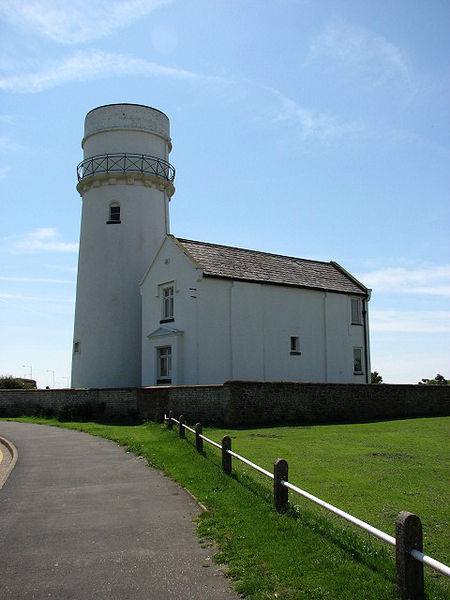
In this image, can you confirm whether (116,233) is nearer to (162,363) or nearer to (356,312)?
(162,363)

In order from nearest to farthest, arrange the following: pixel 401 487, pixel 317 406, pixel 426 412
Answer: pixel 401 487
pixel 317 406
pixel 426 412

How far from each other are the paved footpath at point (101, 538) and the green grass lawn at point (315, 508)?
0.39 meters

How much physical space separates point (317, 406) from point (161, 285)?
38.9 ft

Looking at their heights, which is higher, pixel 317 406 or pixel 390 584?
pixel 317 406

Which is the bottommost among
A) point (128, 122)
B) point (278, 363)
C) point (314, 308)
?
point (278, 363)

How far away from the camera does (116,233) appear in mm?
36094

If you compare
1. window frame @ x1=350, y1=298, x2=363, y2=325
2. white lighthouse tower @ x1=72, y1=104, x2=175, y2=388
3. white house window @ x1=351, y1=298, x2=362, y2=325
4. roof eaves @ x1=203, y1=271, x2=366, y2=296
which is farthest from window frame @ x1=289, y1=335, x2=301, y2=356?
white lighthouse tower @ x1=72, y1=104, x2=175, y2=388

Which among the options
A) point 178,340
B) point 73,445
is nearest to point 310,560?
point 73,445

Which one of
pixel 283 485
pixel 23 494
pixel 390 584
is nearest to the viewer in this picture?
pixel 390 584

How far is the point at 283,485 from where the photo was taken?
884 centimetres

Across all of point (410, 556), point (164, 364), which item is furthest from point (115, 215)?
point (410, 556)

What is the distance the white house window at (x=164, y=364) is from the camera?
103 ft

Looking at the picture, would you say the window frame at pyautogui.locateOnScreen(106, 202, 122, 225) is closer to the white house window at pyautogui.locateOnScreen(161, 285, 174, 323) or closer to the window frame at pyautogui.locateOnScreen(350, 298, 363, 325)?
the white house window at pyautogui.locateOnScreen(161, 285, 174, 323)

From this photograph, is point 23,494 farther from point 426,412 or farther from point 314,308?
point 314,308
